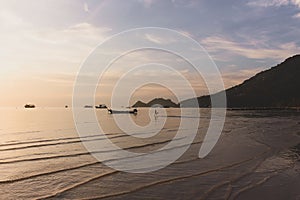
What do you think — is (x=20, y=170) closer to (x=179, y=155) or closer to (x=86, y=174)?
(x=86, y=174)

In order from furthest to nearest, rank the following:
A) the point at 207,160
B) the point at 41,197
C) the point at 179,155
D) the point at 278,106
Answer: the point at 278,106 < the point at 179,155 < the point at 207,160 < the point at 41,197

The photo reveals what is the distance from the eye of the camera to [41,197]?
12.2 m

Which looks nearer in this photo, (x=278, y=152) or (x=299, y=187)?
(x=299, y=187)

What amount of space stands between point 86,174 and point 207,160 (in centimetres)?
833

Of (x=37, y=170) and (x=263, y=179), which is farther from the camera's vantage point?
(x=37, y=170)

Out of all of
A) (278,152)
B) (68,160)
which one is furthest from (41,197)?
→ (278,152)

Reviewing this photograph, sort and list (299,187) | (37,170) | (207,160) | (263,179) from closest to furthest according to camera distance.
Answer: (299,187) < (263,179) < (37,170) < (207,160)

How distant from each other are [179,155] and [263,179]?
8.77 m

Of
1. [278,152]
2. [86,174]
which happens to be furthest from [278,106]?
[86,174]

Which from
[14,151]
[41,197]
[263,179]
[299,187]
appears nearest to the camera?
[41,197]

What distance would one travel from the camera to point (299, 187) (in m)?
13.2

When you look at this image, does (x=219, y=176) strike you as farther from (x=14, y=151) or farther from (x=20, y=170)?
(x=14, y=151)

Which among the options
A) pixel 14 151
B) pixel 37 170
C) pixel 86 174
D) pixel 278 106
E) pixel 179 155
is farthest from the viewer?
pixel 278 106

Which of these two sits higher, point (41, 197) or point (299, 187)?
point (41, 197)
